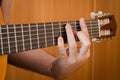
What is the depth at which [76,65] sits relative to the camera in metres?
0.84

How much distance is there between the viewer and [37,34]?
31.7 inches

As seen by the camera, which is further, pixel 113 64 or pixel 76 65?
pixel 113 64

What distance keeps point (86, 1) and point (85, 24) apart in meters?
1.27

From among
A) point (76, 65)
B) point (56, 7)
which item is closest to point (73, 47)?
point (76, 65)

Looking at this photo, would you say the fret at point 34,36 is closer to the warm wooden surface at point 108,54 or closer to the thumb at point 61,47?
the thumb at point 61,47

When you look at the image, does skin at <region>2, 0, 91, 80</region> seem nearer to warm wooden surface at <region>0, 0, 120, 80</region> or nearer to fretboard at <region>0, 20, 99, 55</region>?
fretboard at <region>0, 20, 99, 55</region>

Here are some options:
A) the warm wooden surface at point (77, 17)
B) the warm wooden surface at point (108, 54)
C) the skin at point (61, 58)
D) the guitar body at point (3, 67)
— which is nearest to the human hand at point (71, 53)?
the skin at point (61, 58)

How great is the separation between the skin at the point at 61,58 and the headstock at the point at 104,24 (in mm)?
87

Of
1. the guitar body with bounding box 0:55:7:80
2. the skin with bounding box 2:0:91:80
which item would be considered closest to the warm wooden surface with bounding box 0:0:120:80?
the skin with bounding box 2:0:91:80

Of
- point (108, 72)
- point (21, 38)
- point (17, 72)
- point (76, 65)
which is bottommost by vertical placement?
point (108, 72)

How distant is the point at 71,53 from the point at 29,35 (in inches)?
6.0

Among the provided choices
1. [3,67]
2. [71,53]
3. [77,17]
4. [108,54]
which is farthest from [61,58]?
[108,54]

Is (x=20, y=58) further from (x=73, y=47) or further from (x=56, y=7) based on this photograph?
(x=56, y=7)

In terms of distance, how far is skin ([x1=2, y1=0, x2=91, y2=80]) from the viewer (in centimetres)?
80
